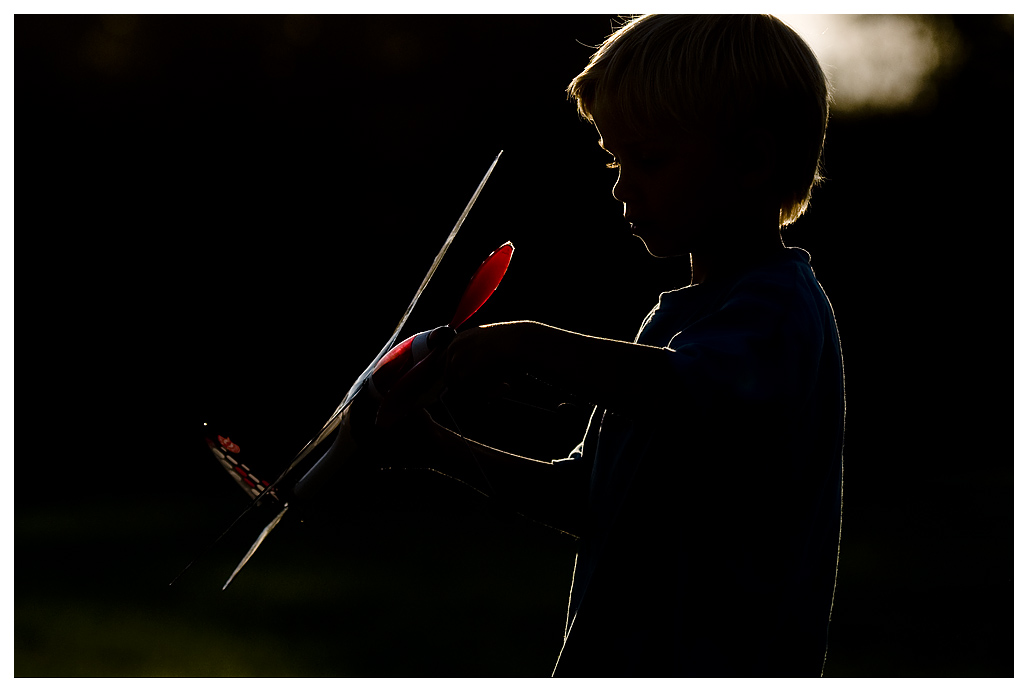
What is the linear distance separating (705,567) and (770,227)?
261mm

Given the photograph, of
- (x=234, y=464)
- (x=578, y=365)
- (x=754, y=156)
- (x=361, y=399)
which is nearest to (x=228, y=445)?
(x=234, y=464)

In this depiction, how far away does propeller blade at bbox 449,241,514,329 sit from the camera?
71cm

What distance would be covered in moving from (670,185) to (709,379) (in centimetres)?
20

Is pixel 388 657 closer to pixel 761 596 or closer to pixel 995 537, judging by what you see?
pixel 761 596

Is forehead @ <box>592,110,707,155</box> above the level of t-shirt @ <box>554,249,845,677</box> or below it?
above

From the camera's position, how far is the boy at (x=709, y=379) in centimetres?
58

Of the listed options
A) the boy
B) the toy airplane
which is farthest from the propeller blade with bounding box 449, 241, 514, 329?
the boy

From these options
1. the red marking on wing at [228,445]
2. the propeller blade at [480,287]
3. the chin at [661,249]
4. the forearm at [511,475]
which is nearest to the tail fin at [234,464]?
the red marking on wing at [228,445]

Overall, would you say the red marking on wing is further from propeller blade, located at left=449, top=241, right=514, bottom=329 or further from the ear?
the ear

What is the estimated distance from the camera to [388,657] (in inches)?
83.7

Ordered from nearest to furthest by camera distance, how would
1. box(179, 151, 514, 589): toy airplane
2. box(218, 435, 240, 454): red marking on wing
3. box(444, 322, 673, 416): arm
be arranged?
box(444, 322, 673, 416): arm, box(179, 151, 514, 589): toy airplane, box(218, 435, 240, 454): red marking on wing

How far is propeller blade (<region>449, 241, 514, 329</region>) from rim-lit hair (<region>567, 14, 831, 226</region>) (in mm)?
145

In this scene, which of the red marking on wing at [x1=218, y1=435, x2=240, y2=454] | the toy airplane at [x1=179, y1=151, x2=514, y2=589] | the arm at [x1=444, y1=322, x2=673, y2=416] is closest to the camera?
the arm at [x1=444, y1=322, x2=673, y2=416]

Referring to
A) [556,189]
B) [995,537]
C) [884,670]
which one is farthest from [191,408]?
[995,537]
